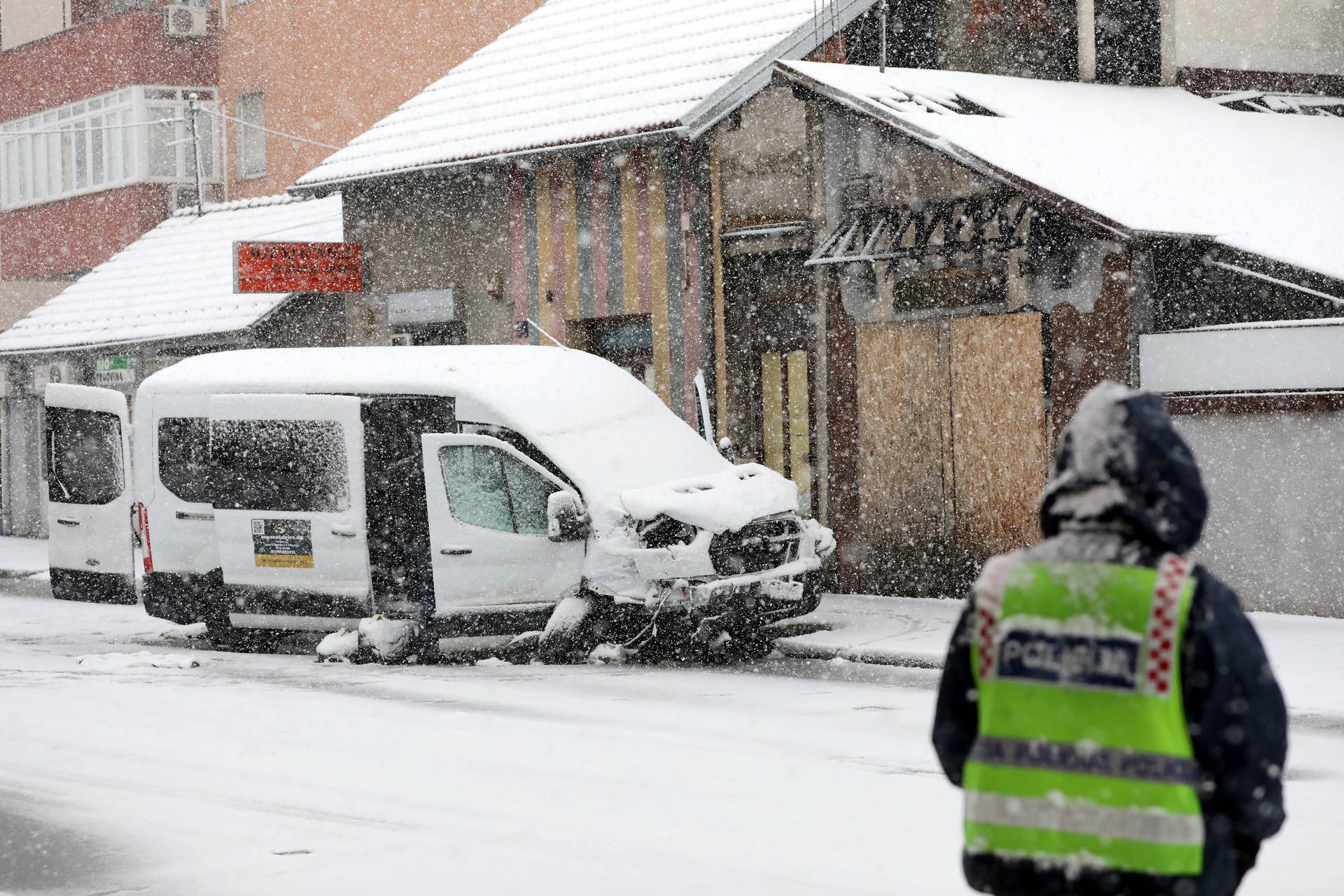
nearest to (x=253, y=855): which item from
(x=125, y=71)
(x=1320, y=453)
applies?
(x=1320, y=453)

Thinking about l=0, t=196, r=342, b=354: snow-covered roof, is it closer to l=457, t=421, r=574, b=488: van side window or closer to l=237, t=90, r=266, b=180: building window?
l=237, t=90, r=266, b=180: building window

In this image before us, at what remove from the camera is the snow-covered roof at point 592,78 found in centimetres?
1941

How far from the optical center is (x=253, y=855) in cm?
723

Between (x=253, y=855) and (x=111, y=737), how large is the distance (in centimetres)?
339

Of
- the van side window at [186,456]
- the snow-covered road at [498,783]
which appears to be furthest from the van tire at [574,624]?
the van side window at [186,456]

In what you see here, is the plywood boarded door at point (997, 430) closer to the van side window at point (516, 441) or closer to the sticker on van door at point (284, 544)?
the van side window at point (516, 441)

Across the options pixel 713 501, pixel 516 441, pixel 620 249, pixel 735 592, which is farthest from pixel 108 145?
pixel 735 592

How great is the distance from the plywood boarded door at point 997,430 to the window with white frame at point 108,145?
18779 millimetres

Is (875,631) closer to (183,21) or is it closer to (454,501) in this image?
(454,501)

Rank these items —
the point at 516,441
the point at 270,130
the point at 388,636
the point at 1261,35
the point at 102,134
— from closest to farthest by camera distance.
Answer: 1. the point at 516,441
2. the point at 388,636
3. the point at 1261,35
4. the point at 270,130
5. the point at 102,134

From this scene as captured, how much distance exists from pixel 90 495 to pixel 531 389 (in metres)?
4.37

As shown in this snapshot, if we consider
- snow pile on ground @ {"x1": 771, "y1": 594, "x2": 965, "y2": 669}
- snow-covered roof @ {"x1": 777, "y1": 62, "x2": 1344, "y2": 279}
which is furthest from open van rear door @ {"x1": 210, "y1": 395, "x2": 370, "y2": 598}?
snow-covered roof @ {"x1": 777, "y1": 62, "x2": 1344, "y2": 279}

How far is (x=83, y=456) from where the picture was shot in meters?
16.0

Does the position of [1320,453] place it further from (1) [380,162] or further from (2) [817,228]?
(1) [380,162]
